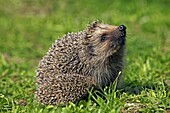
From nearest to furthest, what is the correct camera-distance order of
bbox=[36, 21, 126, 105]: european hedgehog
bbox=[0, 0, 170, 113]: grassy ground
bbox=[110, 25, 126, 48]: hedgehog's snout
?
bbox=[0, 0, 170, 113]: grassy ground
bbox=[36, 21, 126, 105]: european hedgehog
bbox=[110, 25, 126, 48]: hedgehog's snout

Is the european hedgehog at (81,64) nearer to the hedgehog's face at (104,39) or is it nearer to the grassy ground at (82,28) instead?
the hedgehog's face at (104,39)

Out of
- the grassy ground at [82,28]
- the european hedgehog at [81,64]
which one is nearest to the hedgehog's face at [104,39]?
the european hedgehog at [81,64]

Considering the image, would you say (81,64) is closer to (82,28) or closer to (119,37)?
(119,37)

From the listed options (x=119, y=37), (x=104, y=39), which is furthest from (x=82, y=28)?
(x=119, y=37)

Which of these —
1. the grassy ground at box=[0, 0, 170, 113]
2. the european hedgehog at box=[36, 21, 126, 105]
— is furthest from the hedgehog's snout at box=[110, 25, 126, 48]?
the grassy ground at box=[0, 0, 170, 113]

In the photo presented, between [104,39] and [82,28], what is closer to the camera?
[104,39]

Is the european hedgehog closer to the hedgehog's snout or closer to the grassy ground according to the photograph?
the hedgehog's snout

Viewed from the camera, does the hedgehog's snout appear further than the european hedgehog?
Yes
